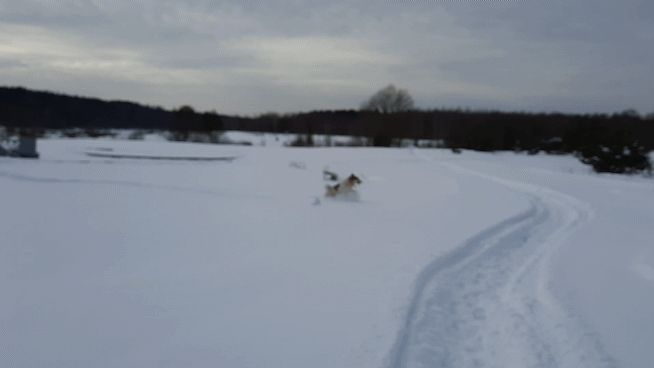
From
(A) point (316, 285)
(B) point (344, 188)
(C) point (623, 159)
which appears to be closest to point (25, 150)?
(B) point (344, 188)

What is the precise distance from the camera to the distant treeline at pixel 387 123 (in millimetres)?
37281

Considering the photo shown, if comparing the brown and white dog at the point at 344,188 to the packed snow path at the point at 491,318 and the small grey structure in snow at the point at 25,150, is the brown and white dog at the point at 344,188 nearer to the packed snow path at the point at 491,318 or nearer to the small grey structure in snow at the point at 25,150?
the packed snow path at the point at 491,318

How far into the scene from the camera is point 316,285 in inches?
166

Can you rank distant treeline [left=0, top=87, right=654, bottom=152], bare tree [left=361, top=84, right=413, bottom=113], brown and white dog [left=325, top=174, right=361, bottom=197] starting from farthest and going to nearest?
bare tree [left=361, top=84, right=413, bottom=113], distant treeline [left=0, top=87, right=654, bottom=152], brown and white dog [left=325, top=174, right=361, bottom=197]

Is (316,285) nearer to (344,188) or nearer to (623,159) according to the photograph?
(344,188)

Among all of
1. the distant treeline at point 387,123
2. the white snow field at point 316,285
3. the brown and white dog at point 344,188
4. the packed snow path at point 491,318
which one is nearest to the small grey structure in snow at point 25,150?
the white snow field at point 316,285

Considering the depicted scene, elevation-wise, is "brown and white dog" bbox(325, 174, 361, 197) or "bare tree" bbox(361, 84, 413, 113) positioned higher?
"bare tree" bbox(361, 84, 413, 113)

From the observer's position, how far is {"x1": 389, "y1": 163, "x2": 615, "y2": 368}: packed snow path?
303 centimetres

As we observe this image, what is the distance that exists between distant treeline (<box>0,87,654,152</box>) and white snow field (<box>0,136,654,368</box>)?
55.9 feet

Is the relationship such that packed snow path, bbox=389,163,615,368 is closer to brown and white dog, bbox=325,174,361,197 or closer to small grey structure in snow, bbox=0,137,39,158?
brown and white dog, bbox=325,174,361,197

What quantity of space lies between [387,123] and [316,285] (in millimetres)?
49017

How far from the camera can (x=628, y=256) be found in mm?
5613

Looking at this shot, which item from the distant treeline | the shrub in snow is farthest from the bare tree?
the shrub in snow

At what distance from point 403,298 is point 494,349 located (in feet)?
3.08
